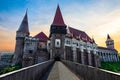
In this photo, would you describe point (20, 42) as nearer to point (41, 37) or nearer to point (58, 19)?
point (41, 37)

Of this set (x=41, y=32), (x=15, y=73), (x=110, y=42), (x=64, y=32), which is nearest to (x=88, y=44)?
(x=64, y=32)

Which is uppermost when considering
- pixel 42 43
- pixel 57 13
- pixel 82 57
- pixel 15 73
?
pixel 57 13

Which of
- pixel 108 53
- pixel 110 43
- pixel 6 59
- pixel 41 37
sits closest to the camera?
pixel 41 37

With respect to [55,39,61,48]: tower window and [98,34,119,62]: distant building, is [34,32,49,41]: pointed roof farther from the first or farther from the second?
[98,34,119,62]: distant building

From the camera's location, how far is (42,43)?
135 feet

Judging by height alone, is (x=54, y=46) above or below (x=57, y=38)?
below

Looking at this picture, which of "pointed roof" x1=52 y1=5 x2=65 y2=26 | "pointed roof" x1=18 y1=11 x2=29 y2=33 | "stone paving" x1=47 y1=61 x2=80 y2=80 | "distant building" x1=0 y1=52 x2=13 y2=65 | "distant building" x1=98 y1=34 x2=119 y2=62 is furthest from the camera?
"distant building" x1=98 y1=34 x2=119 y2=62

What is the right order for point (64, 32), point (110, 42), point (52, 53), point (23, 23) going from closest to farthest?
point (52, 53) → point (64, 32) → point (23, 23) → point (110, 42)

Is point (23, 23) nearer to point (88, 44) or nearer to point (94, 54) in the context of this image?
point (88, 44)

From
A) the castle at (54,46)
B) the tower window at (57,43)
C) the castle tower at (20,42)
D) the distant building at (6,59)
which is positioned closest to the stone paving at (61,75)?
the castle at (54,46)

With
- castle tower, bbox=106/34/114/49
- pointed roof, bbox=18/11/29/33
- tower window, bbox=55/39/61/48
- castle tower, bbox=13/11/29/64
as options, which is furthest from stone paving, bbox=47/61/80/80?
castle tower, bbox=106/34/114/49

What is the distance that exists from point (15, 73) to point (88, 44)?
4489 cm

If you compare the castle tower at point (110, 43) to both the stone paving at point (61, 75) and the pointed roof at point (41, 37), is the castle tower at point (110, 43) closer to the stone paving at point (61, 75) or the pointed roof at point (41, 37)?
the pointed roof at point (41, 37)

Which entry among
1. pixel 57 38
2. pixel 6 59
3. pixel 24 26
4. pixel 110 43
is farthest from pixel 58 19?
pixel 110 43
